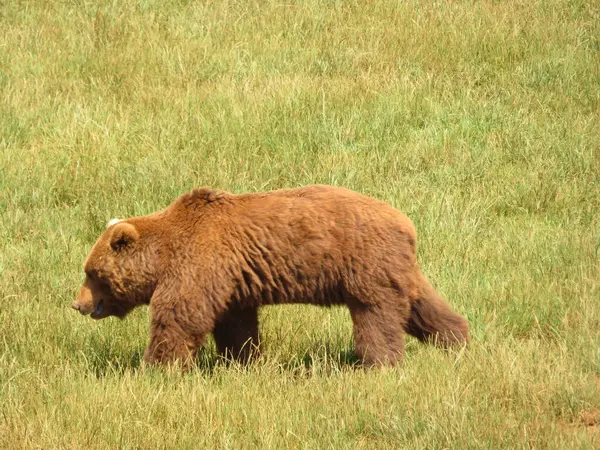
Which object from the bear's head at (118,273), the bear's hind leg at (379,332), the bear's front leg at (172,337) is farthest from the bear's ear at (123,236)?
the bear's hind leg at (379,332)

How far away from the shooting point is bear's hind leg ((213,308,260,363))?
7633 millimetres

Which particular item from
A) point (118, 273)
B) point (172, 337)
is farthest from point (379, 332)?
point (118, 273)

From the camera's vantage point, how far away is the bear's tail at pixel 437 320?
24.2 feet

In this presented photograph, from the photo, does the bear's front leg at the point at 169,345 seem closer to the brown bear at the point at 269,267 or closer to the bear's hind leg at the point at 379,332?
the brown bear at the point at 269,267

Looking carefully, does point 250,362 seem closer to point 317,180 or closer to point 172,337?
point 172,337

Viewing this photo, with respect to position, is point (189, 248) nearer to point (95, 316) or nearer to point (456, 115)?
point (95, 316)

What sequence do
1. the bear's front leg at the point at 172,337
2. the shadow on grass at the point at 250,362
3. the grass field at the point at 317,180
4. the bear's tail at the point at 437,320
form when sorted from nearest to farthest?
the grass field at the point at 317,180
the bear's front leg at the point at 172,337
the shadow on grass at the point at 250,362
the bear's tail at the point at 437,320

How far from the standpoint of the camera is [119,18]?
14133 millimetres

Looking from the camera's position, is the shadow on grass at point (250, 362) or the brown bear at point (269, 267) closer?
the brown bear at point (269, 267)

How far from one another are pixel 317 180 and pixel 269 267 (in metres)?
3.62

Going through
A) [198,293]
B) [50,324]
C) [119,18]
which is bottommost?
[50,324]

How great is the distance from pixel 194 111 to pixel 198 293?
5222 mm

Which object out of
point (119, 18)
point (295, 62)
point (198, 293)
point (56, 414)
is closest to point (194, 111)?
point (295, 62)

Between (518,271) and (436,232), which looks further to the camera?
(436,232)
